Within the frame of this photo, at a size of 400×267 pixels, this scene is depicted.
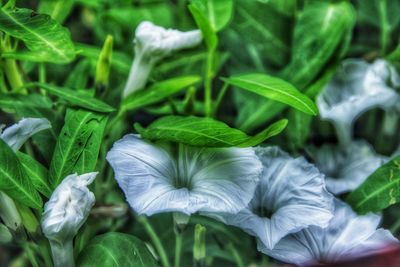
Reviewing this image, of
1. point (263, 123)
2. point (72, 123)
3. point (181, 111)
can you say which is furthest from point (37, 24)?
point (263, 123)

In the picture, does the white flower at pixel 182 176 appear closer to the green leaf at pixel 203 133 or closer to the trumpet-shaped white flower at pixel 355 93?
the green leaf at pixel 203 133

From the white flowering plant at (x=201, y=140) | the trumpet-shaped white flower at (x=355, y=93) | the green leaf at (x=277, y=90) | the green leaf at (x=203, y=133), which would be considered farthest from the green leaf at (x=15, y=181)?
the trumpet-shaped white flower at (x=355, y=93)

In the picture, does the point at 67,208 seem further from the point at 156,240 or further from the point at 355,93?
the point at 355,93

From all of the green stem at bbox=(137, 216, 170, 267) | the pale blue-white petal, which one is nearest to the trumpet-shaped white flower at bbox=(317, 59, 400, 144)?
the green stem at bbox=(137, 216, 170, 267)

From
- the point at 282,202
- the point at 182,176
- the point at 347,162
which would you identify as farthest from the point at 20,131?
the point at 347,162

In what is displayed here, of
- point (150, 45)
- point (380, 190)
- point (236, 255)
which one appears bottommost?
point (236, 255)

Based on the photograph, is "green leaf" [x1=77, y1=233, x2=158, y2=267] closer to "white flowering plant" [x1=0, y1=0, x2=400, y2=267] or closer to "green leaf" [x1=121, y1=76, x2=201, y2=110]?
"white flowering plant" [x1=0, y1=0, x2=400, y2=267]

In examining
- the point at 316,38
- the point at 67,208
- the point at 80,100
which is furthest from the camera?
the point at 316,38
